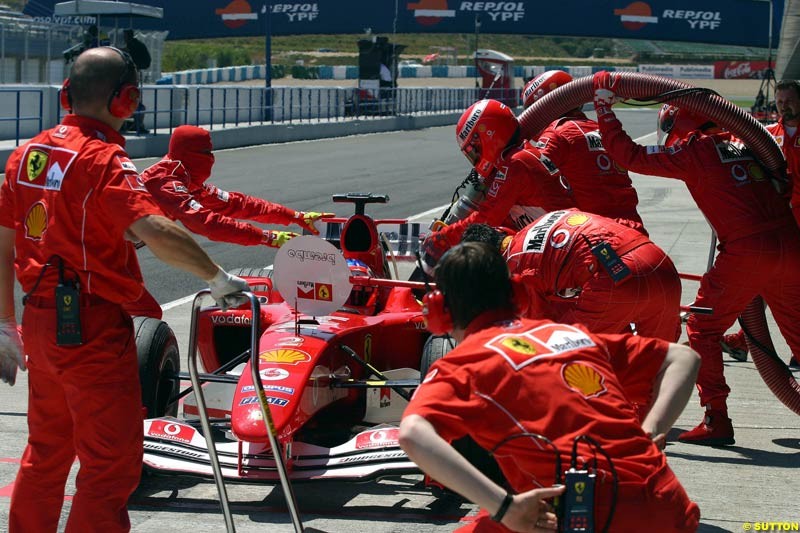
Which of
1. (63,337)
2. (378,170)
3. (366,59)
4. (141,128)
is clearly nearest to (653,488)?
(63,337)

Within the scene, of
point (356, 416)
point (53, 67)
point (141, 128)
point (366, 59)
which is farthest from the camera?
point (366, 59)

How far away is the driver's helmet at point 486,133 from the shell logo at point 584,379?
4.00 metres

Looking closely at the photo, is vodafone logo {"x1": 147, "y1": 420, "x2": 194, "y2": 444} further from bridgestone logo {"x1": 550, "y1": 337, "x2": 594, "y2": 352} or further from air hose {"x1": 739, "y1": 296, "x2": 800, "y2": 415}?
air hose {"x1": 739, "y1": 296, "x2": 800, "y2": 415}

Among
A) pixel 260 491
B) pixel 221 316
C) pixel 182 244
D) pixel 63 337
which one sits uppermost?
pixel 182 244

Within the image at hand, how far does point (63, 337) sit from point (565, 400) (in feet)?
6.38

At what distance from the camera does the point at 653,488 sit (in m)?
3.21

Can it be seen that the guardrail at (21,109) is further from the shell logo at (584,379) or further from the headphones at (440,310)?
the shell logo at (584,379)

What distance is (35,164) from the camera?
4.41m

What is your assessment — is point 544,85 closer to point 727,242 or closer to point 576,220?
point 727,242

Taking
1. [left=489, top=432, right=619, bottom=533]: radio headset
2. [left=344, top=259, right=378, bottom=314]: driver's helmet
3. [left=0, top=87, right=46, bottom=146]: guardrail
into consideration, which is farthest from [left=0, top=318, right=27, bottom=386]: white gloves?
[left=0, top=87, right=46, bottom=146]: guardrail

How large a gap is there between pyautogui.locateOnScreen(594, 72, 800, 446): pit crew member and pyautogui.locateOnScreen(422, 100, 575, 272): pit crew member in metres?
0.50

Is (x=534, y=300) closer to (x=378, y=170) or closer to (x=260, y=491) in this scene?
(x=260, y=491)

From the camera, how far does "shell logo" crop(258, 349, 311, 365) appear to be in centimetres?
609

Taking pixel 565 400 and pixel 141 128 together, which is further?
pixel 141 128
